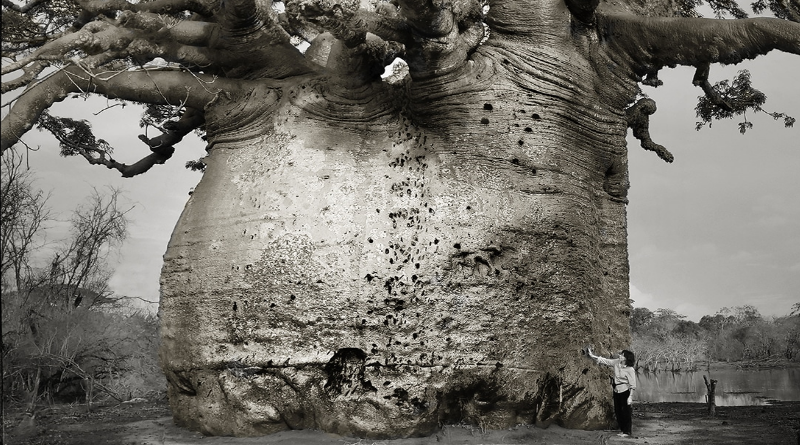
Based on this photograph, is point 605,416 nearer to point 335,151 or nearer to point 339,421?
point 339,421

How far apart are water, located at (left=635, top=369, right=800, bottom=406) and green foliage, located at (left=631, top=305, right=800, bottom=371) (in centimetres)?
170

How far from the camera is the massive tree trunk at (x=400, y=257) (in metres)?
5.75

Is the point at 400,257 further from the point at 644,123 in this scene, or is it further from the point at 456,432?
the point at 644,123

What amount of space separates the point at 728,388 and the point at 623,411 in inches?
439

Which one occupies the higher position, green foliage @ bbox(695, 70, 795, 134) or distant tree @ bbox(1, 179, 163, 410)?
green foliage @ bbox(695, 70, 795, 134)

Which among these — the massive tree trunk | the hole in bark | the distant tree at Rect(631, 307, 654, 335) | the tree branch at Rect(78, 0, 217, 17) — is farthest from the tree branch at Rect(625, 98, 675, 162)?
the distant tree at Rect(631, 307, 654, 335)

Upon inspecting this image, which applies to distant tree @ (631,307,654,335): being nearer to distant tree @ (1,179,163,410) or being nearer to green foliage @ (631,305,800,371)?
green foliage @ (631,305,800,371)

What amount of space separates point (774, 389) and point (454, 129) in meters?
12.3

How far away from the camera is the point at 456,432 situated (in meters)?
5.79

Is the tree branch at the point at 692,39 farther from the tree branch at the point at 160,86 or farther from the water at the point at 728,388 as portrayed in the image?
the water at the point at 728,388

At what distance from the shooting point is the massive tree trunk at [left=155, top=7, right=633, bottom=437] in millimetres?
5754

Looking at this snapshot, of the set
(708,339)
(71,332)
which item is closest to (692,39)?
(71,332)

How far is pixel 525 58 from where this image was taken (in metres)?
6.46

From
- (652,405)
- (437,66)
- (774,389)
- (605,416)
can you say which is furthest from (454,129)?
(774,389)
